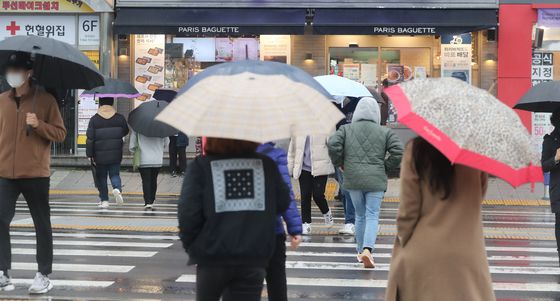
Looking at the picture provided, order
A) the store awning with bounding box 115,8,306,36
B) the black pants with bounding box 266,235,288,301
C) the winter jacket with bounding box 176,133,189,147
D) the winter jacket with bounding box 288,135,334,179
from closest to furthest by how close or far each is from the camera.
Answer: the black pants with bounding box 266,235,288,301 < the winter jacket with bounding box 288,135,334,179 < the winter jacket with bounding box 176,133,189,147 < the store awning with bounding box 115,8,306,36

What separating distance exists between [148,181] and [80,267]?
5.41m

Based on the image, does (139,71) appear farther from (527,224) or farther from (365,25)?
(527,224)

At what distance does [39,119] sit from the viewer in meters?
6.86

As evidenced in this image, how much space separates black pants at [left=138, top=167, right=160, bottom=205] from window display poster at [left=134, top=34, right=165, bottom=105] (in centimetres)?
716

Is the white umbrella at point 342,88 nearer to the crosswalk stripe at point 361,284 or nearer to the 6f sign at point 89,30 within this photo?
the crosswalk stripe at point 361,284

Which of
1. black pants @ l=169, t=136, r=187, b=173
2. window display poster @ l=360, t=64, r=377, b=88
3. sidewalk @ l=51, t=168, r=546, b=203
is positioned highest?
window display poster @ l=360, t=64, r=377, b=88

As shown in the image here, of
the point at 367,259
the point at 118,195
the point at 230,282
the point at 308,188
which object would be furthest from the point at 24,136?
the point at 118,195

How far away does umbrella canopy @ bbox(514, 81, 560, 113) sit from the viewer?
870cm

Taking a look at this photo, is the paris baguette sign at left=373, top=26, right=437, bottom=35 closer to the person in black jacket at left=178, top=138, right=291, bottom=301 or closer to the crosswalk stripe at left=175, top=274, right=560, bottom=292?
the crosswalk stripe at left=175, top=274, right=560, bottom=292

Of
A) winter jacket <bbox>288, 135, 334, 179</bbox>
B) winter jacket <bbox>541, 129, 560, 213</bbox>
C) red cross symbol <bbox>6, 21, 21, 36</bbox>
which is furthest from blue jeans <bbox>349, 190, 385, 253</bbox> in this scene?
red cross symbol <bbox>6, 21, 21, 36</bbox>

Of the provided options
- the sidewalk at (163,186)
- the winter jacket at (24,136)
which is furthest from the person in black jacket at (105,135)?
the winter jacket at (24,136)

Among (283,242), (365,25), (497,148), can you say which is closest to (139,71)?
(365,25)

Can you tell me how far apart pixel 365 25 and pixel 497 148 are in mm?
16346

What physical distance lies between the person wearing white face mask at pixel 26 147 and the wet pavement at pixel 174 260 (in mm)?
581
